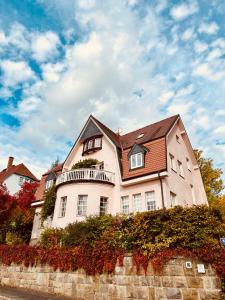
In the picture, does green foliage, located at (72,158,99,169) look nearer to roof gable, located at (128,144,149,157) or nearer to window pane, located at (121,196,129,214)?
roof gable, located at (128,144,149,157)

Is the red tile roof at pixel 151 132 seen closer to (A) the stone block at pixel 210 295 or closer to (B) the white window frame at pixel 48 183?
(B) the white window frame at pixel 48 183

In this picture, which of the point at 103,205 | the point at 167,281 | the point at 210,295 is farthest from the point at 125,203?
the point at 210,295

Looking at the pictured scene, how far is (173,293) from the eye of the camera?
8.60 meters

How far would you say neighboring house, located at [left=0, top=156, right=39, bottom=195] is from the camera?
4168 centimetres

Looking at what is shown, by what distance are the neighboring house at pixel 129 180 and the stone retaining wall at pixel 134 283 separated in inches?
217

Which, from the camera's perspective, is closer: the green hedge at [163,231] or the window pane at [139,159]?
the green hedge at [163,231]

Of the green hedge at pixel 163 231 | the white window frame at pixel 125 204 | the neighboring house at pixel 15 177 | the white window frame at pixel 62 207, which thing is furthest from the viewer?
the neighboring house at pixel 15 177

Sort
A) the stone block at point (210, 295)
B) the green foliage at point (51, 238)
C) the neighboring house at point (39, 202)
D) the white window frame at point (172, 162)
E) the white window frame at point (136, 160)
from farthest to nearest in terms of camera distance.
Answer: the neighboring house at point (39, 202)
the white window frame at point (172, 162)
the white window frame at point (136, 160)
the green foliage at point (51, 238)
the stone block at point (210, 295)

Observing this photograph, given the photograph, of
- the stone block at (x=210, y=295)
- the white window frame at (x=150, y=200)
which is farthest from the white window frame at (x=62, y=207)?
the stone block at (x=210, y=295)

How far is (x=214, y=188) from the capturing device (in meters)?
29.7

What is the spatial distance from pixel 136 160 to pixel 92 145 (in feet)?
17.6

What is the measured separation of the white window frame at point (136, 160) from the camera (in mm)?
18856

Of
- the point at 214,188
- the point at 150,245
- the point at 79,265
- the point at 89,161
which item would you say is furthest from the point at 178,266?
the point at 214,188

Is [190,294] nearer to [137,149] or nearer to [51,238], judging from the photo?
[51,238]
